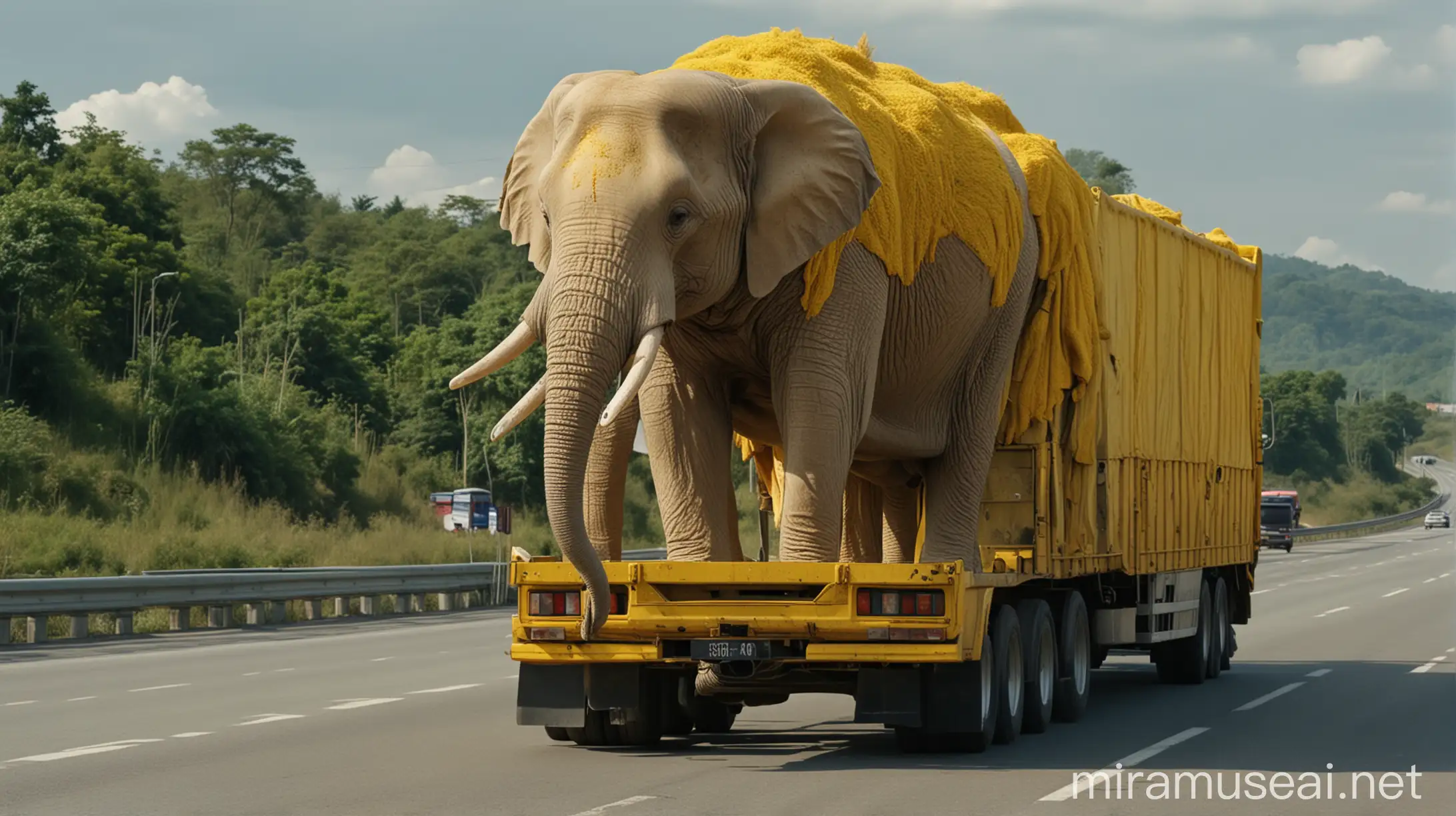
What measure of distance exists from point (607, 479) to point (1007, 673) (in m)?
2.75

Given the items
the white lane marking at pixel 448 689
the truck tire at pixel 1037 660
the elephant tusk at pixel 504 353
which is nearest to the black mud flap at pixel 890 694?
the truck tire at pixel 1037 660

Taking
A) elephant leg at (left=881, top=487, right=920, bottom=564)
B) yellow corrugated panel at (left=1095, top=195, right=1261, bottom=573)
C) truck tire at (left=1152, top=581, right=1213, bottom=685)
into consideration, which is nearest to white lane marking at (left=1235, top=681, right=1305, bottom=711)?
truck tire at (left=1152, top=581, right=1213, bottom=685)

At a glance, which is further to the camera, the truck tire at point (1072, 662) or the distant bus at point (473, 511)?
the distant bus at point (473, 511)

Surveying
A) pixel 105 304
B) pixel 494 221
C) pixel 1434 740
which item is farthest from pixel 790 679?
pixel 494 221

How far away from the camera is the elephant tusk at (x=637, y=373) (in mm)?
10430

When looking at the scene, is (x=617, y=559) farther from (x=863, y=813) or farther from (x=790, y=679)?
(x=863, y=813)

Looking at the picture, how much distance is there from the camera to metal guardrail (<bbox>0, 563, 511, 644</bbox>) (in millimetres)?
23875

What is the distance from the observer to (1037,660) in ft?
45.6

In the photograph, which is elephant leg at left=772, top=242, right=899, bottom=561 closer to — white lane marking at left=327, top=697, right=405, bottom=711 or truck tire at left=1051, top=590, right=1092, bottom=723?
truck tire at left=1051, top=590, right=1092, bottom=723

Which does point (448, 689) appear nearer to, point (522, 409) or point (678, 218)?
point (522, 409)

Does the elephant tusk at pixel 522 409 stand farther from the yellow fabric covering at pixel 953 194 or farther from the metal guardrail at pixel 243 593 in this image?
the metal guardrail at pixel 243 593

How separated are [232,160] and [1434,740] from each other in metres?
89.1

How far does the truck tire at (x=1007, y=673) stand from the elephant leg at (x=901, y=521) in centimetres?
155

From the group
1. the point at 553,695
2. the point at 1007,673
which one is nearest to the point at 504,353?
the point at 553,695
